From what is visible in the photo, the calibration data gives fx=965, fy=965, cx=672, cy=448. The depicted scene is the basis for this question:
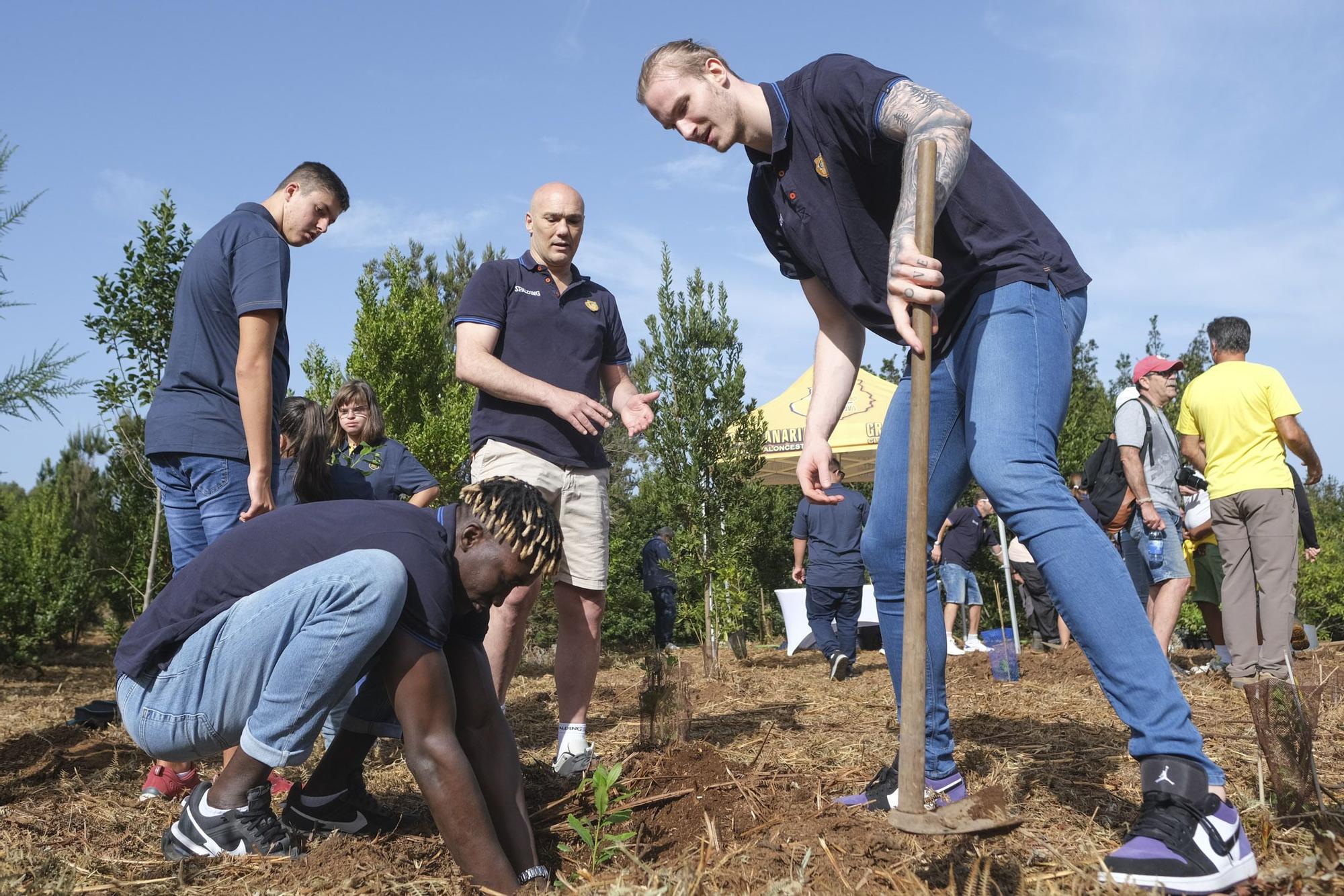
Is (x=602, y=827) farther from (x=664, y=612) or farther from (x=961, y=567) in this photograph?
(x=664, y=612)

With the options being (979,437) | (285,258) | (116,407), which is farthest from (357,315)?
(979,437)

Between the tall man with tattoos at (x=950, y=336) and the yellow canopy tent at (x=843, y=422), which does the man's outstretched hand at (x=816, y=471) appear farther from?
the yellow canopy tent at (x=843, y=422)

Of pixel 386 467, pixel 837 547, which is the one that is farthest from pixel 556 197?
pixel 837 547

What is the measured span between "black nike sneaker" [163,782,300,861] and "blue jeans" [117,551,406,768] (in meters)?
0.15

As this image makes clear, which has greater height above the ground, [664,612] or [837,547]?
[837,547]

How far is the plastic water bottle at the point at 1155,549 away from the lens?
19.8ft

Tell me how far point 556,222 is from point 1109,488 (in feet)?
16.8

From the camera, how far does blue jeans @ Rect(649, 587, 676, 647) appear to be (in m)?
14.2

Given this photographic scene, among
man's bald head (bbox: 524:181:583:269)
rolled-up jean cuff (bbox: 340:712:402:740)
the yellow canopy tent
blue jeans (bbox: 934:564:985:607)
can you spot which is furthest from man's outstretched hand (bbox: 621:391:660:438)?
the yellow canopy tent

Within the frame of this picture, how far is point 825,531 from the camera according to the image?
9414mm

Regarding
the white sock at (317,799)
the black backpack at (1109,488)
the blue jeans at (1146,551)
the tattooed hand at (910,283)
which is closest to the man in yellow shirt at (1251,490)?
the blue jeans at (1146,551)

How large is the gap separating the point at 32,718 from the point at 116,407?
2970mm

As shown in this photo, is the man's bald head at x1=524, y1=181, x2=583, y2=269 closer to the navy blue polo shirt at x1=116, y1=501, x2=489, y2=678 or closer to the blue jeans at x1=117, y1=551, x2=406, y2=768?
the navy blue polo shirt at x1=116, y1=501, x2=489, y2=678

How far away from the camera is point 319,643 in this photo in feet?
7.48
